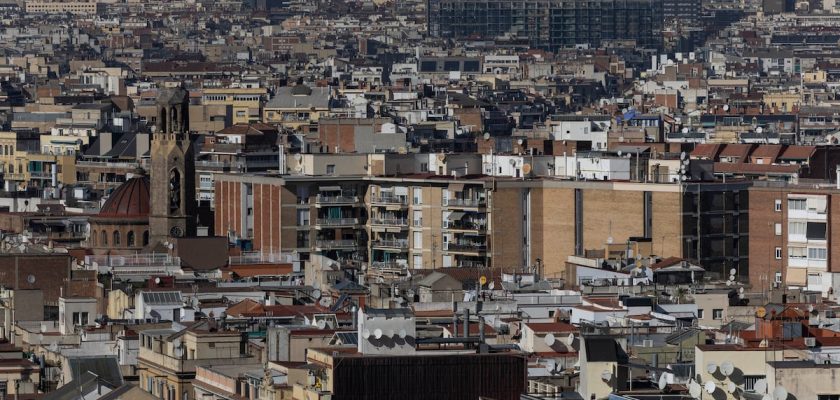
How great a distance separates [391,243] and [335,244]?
1429 mm

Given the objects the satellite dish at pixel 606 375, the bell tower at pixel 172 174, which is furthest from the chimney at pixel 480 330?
the bell tower at pixel 172 174

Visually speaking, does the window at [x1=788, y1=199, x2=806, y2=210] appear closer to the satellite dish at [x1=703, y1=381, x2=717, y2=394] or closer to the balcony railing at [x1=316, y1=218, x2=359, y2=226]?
the balcony railing at [x1=316, y1=218, x2=359, y2=226]

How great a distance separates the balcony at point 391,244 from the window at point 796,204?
10.9 meters

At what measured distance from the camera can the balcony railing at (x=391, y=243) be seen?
89.6 m

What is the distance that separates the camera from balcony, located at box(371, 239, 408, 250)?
89.6 metres

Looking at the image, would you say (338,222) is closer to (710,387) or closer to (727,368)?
(727,368)

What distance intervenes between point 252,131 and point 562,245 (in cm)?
3724

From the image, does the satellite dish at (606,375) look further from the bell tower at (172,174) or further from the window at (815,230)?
the window at (815,230)

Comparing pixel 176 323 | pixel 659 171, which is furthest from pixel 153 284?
pixel 659 171

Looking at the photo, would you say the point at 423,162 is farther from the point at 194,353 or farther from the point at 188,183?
the point at 194,353

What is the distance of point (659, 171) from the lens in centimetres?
8519

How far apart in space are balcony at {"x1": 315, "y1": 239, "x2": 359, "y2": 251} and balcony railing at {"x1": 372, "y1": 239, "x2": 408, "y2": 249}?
52cm

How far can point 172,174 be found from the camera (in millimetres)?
82625

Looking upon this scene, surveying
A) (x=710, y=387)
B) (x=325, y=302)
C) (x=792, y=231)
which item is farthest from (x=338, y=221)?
(x=710, y=387)
